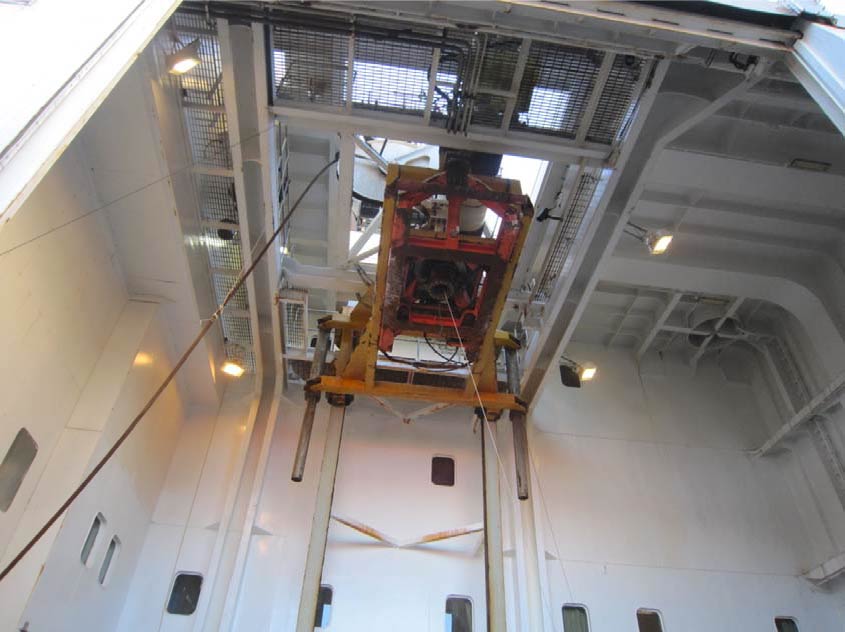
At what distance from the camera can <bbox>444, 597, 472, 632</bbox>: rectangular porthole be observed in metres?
A: 7.06

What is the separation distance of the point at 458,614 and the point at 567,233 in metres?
4.97

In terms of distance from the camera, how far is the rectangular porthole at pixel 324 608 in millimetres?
6844

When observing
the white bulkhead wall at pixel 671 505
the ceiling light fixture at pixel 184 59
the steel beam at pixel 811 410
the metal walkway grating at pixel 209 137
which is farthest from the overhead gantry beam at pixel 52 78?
the steel beam at pixel 811 410

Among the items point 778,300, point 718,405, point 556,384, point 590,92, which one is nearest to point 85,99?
point 590,92

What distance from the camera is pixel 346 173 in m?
6.23

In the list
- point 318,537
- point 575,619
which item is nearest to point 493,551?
point 318,537

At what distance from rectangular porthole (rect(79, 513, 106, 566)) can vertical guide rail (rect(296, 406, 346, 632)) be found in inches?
93.6

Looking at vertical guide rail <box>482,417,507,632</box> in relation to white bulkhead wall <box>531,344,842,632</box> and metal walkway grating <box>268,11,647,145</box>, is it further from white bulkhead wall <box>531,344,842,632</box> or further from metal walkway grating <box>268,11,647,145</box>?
metal walkway grating <box>268,11,647,145</box>

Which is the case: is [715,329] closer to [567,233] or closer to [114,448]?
A: [567,233]

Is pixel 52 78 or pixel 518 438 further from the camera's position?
pixel 518 438

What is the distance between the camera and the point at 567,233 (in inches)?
269

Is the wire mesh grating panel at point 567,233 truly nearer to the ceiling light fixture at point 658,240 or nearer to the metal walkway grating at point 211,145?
the ceiling light fixture at point 658,240

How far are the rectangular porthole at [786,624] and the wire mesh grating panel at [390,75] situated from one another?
8193 mm

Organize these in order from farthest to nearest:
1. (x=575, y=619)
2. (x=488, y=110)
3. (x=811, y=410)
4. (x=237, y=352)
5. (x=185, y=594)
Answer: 1. (x=811, y=410)
2. (x=237, y=352)
3. (x=575, y=619)
4. (x=185, y=594)
5. (x=488, y=110)
